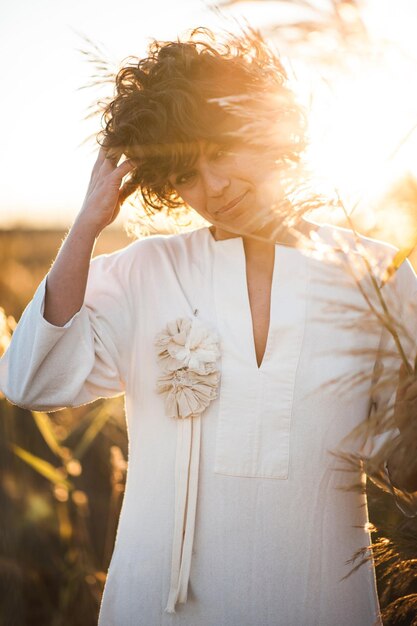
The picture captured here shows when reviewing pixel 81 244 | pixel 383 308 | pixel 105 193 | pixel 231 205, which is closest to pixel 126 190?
pixel 105 193

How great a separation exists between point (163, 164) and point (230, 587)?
3.58ft

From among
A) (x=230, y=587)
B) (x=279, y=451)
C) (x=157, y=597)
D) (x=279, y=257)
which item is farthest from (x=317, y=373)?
(x=157, y=597)

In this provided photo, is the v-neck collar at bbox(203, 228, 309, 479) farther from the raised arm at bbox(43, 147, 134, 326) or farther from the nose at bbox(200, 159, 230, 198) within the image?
the raised arm at bbox(43, 147, 134, 326)

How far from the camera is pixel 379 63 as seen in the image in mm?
758

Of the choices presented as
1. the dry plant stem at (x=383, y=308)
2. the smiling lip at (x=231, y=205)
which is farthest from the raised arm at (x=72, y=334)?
the dry plant stem at (x=383, y=308)

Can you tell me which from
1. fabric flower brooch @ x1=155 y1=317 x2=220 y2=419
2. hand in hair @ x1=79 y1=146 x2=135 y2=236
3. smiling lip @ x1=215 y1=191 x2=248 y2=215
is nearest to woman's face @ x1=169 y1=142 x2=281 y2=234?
smiling lip @ x1=215 y1=191 x2=248 y2=215

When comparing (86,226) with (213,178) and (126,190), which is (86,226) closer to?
(126,190)

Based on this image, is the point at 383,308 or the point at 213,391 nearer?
the point at 383,308

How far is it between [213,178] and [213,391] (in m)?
0.54

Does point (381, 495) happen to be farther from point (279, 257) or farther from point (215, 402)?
point (279, 257)

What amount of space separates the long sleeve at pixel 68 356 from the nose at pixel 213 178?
0.42 m

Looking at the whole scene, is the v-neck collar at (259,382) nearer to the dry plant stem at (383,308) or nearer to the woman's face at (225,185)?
the woman's face at (225,185)

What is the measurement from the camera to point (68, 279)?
69.2 inches

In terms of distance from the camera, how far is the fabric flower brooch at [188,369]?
172 centimetres
